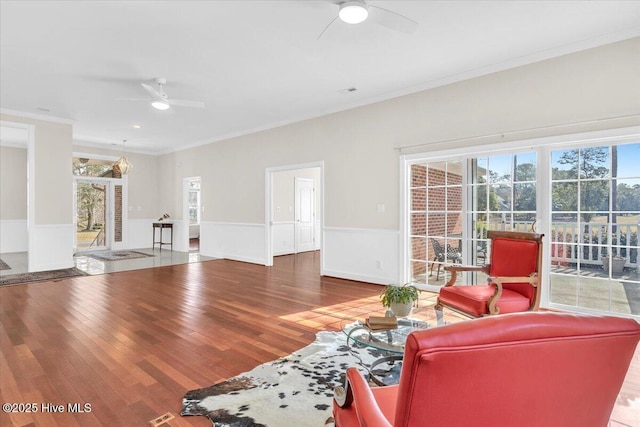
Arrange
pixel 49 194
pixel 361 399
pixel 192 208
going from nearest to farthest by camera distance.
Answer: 1. pixel 361 399
2. pixel 49 194
3. pixel 192 208

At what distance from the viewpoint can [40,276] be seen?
19.9ft

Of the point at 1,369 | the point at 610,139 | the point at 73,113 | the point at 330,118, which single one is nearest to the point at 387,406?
the point at 1,369

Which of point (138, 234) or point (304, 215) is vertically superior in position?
point (304, 215)

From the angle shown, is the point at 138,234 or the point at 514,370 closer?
the point at 514,370

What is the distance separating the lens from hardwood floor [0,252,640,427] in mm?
2236

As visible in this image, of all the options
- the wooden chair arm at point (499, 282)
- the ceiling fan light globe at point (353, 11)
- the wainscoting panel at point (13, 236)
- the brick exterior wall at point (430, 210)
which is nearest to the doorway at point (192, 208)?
the wainscoting panel at point (13, 236)

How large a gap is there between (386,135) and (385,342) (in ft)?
12.8

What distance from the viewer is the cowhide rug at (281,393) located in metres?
1.96

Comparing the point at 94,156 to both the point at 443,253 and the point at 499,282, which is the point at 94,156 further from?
the point at 499,282

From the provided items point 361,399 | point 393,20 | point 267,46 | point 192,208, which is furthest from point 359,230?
point 192,208

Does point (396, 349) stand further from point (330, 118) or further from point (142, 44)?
point (330, 118)

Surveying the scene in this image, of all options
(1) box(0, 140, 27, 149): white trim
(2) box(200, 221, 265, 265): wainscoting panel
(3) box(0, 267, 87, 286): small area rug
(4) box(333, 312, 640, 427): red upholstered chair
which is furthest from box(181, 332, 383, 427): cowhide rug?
(1) box(0, 140, 27, 149): white trim

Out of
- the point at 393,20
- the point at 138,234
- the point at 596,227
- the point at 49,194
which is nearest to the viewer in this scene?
the point at 393,20

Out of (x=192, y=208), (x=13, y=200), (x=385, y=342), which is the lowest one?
(x=385, y=342)
